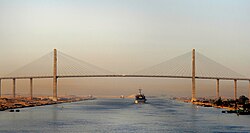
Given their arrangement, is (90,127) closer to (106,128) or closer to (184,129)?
(106,128)

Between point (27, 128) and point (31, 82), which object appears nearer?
point (27, 128)

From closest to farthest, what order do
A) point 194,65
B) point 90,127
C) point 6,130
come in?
point 6,130
point 90,127
point 194,65

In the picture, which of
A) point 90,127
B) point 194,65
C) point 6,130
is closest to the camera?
point 6,130

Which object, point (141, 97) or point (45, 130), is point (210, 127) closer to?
point (45, 130)

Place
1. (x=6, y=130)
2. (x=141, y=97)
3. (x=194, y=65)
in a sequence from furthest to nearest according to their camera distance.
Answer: (x=141, y=97) → (x=194, y=65) → (x=6, y=130)

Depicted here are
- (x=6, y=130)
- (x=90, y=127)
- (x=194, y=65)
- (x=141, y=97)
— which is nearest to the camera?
(x=6, y=130)

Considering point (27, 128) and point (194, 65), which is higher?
point (194, 65)

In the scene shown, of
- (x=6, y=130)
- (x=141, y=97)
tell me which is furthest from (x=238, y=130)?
(x=141, y=97)

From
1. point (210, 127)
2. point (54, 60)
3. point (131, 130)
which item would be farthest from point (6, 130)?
point (54, 60)

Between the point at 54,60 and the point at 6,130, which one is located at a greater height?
the point at 54,60
